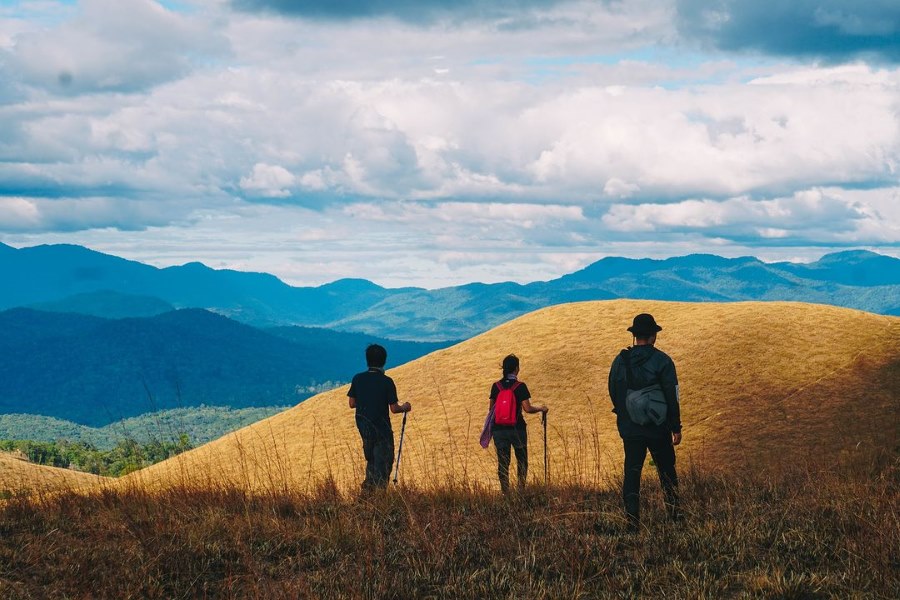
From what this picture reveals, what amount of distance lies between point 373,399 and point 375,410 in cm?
16

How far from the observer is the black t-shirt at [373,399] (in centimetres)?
1224

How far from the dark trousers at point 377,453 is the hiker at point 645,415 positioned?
13.4ft

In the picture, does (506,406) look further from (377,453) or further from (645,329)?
(645,329)

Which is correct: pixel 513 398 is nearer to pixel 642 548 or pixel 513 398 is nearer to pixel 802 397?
pixel 642 548

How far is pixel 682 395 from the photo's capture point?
82.7ft

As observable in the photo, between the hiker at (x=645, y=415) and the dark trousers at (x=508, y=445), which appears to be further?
the dark trousers at (x=508, y=445)

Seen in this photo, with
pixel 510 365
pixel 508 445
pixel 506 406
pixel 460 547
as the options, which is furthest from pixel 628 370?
pixel 508 445

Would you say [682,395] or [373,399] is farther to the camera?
[682,395]

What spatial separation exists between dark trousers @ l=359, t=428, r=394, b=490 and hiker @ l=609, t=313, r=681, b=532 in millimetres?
4095

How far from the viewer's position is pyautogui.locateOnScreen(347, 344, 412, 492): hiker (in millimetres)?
12234

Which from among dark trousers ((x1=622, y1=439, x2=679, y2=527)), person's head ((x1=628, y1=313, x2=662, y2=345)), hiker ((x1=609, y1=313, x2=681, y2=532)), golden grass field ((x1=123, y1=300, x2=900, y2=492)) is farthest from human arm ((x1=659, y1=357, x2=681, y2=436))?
golden grass field ((x1=123, y1=300, x2=900, y2=492))

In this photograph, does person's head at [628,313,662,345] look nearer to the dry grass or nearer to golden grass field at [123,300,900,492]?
the dry grass

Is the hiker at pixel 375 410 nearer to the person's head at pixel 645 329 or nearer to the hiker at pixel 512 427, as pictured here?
the hiker at pixel 512 427

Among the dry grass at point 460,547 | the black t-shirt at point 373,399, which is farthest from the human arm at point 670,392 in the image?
the black t-shirt at point 373,399
